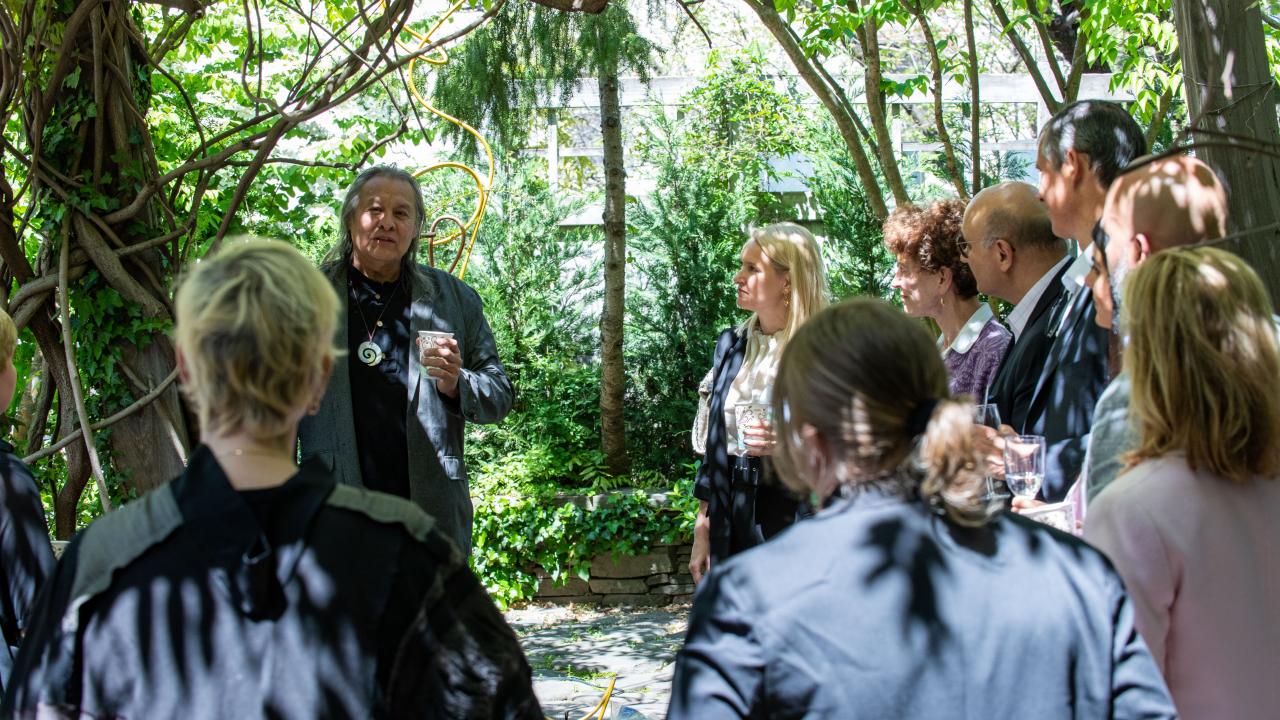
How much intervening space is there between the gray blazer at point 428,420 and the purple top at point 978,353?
132 centimetres

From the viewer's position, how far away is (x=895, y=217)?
354cm

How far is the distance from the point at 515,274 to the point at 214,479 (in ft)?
27.0

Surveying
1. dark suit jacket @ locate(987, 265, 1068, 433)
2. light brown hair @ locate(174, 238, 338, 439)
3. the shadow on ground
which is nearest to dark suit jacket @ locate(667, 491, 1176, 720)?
light brown hair @ locate(174, 238, 338, 439)

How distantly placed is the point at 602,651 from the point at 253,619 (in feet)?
17.5

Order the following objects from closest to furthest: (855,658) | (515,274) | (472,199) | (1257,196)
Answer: (855,658) < (1257,196) < (515,274) < (472,199)

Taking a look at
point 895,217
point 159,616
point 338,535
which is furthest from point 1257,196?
point 159,616

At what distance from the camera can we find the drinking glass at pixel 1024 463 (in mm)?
2143

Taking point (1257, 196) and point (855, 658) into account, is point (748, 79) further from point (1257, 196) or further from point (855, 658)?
point (855, 658)

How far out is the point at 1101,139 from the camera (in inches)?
102

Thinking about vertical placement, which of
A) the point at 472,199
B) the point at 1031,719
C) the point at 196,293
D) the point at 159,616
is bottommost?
the point at 1031,719

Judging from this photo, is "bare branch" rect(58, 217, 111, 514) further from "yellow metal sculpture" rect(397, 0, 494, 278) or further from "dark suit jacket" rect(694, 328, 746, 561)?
"dark suit jacket" rect(694, 328, 746, 561)

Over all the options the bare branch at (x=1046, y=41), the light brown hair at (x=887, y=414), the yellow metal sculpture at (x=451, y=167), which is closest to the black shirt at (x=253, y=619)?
the light brown hair at (x=887, y=414)

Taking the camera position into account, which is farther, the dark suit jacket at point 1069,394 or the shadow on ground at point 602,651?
the shadow on ground at point 602,651

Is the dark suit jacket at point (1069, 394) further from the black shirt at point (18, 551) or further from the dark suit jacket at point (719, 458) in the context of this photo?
the black shirt at point (18, 551)
